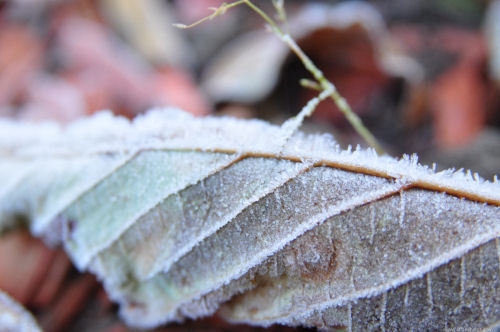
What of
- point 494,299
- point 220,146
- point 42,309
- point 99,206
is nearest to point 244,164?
point 220,146

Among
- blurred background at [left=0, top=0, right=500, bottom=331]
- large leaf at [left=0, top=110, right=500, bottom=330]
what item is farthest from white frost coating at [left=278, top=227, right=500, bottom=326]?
blurred background at [left=0, top=0, right=500, bottom=331]

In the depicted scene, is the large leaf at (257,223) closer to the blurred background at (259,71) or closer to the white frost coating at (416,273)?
the white frost coating at (416,273)

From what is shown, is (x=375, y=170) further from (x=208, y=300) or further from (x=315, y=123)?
(x=315, y=123)

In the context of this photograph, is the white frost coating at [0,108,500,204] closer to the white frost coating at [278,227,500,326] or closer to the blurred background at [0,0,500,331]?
the white frost coating at [278,227,500,326]

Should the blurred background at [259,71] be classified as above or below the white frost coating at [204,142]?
above

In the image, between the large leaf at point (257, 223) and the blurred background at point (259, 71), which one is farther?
the blurred background at point (259, 71)

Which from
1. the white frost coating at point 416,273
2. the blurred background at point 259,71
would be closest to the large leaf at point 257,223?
the white frost coating at point 416,273

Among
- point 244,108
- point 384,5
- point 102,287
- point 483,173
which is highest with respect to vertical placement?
point 384,5
